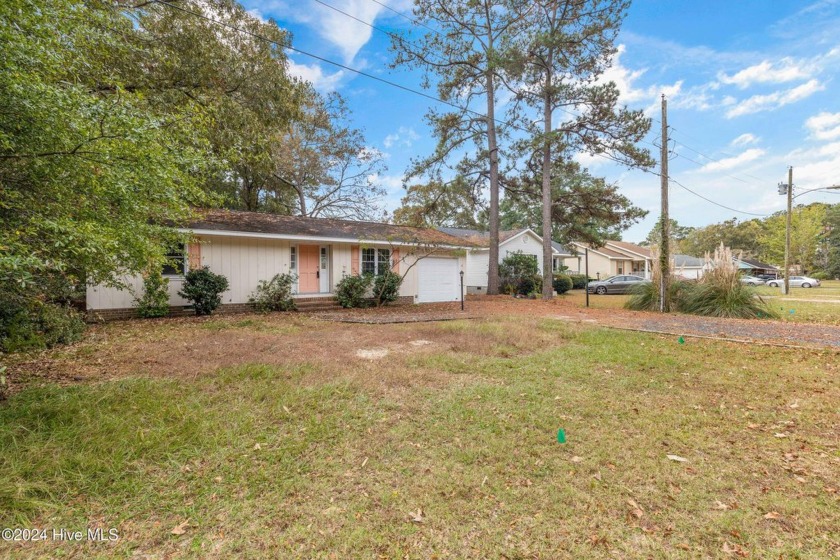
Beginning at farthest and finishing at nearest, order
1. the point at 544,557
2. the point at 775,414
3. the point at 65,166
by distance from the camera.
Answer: the point at 775,414 → the point at 65,166 → the point at 544,557

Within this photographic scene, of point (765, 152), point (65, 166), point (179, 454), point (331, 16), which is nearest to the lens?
point (179, 454)

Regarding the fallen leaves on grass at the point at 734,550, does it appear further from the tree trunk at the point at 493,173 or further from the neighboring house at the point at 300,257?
the tree trunk at the point at 493,173

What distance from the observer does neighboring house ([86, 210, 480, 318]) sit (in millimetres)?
10859

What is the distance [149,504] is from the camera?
2438 millimetres

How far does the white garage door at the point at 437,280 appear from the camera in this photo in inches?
616

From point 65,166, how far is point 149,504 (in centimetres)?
330

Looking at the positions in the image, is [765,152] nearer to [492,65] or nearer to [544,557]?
[492,65]

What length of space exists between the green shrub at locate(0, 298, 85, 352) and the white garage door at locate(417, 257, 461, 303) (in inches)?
429

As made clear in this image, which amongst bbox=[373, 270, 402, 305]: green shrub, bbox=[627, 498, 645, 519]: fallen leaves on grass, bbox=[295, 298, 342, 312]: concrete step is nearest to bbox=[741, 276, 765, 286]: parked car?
bbox=[373, 270, 402, 305]: green shrub

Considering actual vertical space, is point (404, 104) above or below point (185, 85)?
above

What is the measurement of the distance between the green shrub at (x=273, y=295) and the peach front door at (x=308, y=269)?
123 cm

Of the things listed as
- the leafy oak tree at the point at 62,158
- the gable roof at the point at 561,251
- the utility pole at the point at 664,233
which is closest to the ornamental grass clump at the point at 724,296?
the utility pole at the point at 664,233

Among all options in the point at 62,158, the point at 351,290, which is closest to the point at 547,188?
the point at 351,290

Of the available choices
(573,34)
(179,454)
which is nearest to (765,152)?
(573,34)
